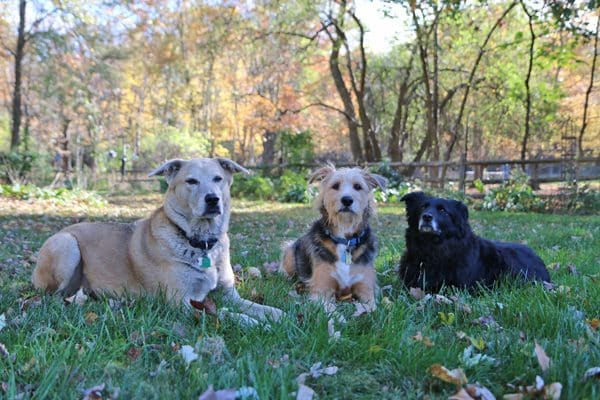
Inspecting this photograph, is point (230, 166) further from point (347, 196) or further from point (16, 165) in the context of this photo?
point (16, 165)

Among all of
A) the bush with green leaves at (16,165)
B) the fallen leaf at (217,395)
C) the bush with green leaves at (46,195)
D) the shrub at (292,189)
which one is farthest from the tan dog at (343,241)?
the bush with green leaves at (16,165)

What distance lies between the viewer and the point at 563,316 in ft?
9.33

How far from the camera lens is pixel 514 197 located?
1265 centimetres

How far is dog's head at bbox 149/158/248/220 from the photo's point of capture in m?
3.69

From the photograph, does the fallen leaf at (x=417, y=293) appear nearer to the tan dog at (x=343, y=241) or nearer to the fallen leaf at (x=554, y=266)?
the tan dog at (x=343, y=241)

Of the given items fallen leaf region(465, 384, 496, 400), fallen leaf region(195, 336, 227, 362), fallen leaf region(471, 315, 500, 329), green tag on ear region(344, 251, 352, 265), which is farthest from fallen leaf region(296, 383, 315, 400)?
green tag on ear region(344, 251, 352, 265)

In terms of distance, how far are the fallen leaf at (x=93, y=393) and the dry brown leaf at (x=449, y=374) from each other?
1.45 meters

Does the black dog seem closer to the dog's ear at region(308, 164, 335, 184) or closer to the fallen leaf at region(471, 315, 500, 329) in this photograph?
the dog's ear at region(308, 164, 335, 184)

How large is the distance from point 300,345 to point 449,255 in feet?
6.94

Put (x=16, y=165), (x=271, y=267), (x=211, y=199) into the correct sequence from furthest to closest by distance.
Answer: (x=16, y=165), (x=271, y=267), (x=211, y=199)

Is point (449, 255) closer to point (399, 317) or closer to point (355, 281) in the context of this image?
point (355, 281)

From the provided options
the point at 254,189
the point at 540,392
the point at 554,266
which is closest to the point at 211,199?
the point at 540,392

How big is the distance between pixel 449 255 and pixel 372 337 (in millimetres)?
1862

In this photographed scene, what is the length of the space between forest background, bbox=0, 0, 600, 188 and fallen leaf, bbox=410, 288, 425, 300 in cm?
1036
